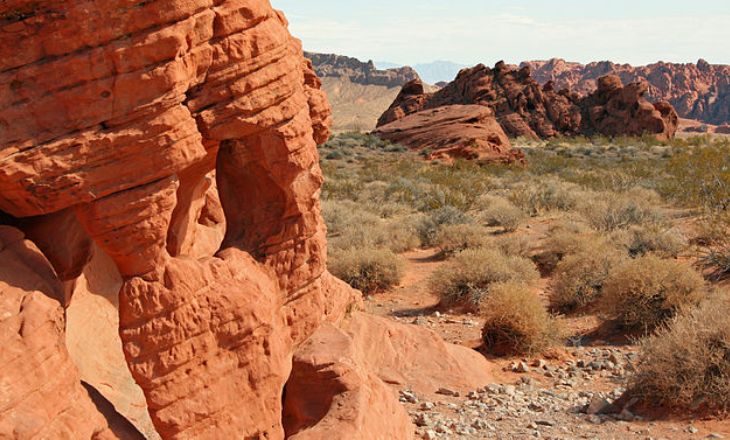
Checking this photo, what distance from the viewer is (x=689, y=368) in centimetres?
678

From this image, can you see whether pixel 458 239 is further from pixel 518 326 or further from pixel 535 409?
pixel 535 409

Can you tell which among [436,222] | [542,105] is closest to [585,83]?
[542,105]

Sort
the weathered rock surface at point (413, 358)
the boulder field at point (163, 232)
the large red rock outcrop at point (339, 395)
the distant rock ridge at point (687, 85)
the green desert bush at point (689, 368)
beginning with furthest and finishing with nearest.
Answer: the distant rock ridge at point (687, 85) < the weathered rock surface at point (413, 358) < the green desert bush at point (689, 368) < the large red rock outcrop at point (339, 395) < the boulder field at point (163, 232)

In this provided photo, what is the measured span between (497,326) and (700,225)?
7242mm

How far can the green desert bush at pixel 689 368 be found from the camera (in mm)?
6734

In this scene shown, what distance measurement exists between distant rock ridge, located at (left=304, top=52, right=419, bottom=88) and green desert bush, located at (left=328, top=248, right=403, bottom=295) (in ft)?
340

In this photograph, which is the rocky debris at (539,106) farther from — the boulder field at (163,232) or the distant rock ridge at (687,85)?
the distant rock ridge at (687,85)

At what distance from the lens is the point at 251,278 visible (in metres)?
5.32

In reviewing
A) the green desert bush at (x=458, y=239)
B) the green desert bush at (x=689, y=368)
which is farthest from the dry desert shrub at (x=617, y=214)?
the green desert bush at (x=689, y=368)

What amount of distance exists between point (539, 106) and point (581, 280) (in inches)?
1611

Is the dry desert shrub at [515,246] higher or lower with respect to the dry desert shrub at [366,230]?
higher

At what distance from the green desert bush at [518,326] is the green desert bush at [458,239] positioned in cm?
528

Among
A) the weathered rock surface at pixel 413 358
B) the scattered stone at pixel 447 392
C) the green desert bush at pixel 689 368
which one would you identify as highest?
the green desert bush at pixel 689 368

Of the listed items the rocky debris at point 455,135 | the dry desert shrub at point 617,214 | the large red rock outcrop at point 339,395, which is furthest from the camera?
the rocky debris at point 455,135
